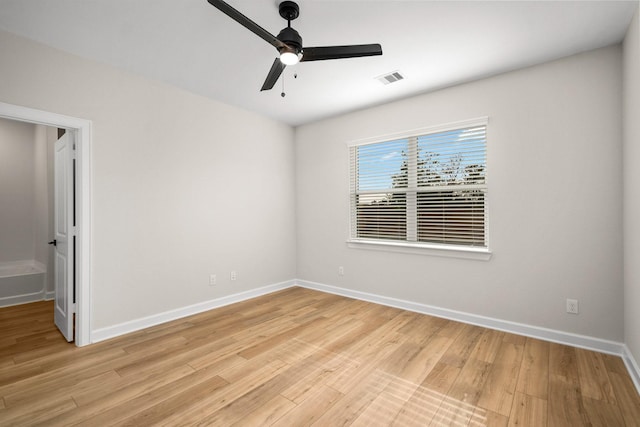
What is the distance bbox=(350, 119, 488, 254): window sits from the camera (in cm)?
333

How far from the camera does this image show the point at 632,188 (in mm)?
2244

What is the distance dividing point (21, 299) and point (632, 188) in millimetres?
6899

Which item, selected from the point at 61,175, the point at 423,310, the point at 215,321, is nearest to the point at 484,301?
the point at 423,310

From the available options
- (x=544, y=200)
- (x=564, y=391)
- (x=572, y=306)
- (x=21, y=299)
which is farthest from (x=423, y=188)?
(x=21, y=299)

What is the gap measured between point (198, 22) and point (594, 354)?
4304 mm

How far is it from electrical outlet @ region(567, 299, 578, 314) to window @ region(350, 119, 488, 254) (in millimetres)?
854

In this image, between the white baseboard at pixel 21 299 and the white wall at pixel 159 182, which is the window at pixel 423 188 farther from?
the white baseboard at pixel 21 299

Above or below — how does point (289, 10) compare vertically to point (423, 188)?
above

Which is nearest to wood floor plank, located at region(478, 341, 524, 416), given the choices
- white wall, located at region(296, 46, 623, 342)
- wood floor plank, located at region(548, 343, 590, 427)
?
wood floor plank, located at region(548, 343, 590, 427)

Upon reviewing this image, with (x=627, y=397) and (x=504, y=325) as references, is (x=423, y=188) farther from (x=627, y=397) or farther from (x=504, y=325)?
(x=627, y=397)

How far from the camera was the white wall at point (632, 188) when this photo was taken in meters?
2.12

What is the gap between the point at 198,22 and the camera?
229cm

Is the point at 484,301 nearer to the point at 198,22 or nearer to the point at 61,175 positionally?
the point at 198,22

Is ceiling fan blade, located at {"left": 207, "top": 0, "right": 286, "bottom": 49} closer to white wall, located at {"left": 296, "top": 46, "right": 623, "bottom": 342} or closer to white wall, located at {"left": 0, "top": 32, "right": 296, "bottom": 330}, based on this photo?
white wall, located at {"left": 0, "top": 32, "right": 296, "bottom": 330}
